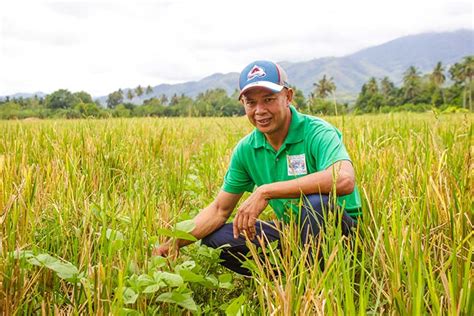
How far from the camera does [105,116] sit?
5969 mm

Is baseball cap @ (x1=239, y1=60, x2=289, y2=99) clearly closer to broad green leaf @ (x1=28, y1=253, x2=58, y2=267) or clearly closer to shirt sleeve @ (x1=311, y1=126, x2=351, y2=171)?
shirt sleeve @ (x1=311, y1=126, x2=351, y2=171)

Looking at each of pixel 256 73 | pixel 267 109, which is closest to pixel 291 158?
pixel 267 109

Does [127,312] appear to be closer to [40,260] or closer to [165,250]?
[40,260]

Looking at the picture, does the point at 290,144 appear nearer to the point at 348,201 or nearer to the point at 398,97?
the point at 348,201

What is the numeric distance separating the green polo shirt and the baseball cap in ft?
0.74

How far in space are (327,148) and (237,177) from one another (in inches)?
24.7

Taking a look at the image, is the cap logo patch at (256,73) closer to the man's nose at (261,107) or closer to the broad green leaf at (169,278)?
the man's nose at (261,107)

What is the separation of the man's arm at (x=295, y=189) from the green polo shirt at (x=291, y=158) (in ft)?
0.43

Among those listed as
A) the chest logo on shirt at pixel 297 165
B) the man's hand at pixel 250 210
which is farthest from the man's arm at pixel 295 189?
the chest logo on shirt at pixel 297 165

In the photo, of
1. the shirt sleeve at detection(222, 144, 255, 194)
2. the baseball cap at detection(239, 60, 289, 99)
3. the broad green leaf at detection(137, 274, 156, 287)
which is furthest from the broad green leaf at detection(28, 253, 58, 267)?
the baseball cap at detection(239, 60, 289, 99)

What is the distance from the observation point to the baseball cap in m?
2.57

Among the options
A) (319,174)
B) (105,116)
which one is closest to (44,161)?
(319,174)

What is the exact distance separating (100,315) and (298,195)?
1.20 metres

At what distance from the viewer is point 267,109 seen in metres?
2.63
